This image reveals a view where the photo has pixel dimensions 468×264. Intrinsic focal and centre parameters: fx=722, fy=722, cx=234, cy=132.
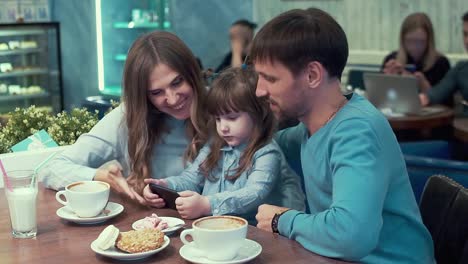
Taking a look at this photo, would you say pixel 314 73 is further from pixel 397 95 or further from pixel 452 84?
pixel 452 84

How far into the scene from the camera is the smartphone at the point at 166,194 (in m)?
1.88

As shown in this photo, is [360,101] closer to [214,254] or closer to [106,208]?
[214,254]

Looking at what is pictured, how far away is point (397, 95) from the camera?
15.3 feet

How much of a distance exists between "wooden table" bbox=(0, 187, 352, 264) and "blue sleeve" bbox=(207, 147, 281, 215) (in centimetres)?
14

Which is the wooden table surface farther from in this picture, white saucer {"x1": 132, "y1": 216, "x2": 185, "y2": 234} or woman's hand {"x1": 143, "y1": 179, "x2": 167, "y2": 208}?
white saucer {"x1": 132, "y1": 216, "x2": 185, "y2": 234}

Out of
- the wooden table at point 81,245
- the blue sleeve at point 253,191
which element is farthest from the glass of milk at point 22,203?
the blue sleeve at point 253,191

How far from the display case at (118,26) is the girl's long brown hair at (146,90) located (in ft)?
17.0

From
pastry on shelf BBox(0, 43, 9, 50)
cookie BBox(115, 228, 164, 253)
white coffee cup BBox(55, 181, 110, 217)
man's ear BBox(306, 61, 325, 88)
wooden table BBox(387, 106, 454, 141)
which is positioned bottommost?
wooden table BBox(387, 106, 454, 141)

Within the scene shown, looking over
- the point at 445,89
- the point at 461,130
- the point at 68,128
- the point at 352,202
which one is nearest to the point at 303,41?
the point at 352,202

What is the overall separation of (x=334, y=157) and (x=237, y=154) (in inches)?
23.3

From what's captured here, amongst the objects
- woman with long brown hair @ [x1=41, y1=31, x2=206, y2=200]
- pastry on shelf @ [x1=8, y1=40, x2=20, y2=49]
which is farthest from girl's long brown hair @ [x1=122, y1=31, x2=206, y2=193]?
pastry on shelf @ [x1=8, y1=40, x2=20, y2=49]

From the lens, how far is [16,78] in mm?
Result: 7074

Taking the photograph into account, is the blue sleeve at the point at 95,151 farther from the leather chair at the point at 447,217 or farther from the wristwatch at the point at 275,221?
the leather chair at the point at 447,217

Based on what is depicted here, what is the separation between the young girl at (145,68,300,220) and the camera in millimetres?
2006
